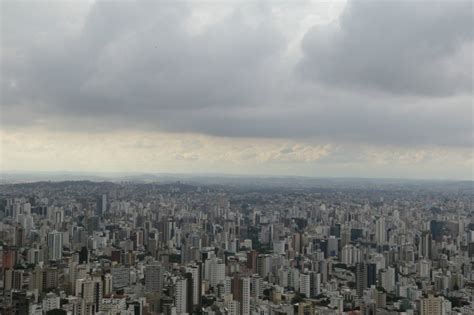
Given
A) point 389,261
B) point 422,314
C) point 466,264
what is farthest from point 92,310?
point 466,264

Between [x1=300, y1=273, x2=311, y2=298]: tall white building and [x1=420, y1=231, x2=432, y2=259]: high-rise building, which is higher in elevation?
[x1=420, y1=231, x2=432, y2=259]: high-rise building

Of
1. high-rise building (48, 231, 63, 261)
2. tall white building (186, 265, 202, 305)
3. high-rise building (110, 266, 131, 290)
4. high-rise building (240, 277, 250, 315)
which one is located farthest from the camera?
high-rise building (48, 231, 63, 261)

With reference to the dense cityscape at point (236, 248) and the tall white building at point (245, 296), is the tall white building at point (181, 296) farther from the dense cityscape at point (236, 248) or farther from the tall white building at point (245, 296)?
the tall white building at point (245, 296)

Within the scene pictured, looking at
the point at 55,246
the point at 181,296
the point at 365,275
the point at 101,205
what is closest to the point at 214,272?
the point at 181,296

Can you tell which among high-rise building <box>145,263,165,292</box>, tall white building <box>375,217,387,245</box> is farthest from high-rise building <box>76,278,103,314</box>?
tall white building <box>375,217,387,245</box>

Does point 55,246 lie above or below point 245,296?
above

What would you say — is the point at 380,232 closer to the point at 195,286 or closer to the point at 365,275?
the point at 365,275

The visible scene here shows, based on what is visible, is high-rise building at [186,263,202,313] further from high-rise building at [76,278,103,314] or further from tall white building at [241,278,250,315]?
high-rise building at [76,278,103,314]
